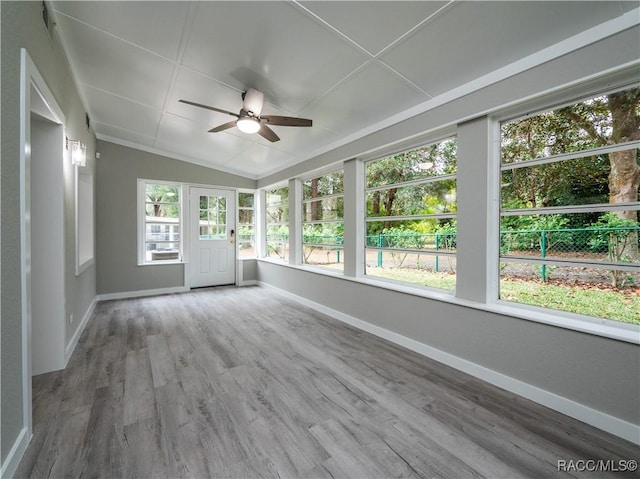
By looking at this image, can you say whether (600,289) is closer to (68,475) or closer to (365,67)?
(365,67)

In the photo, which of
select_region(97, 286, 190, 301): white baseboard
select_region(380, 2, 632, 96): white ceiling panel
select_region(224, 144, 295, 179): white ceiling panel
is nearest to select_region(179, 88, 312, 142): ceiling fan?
select_region(380, 2, 632, 96): white ceiling panel

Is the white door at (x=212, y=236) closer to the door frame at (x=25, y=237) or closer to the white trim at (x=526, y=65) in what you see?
the white trim at (x=526, y=65)

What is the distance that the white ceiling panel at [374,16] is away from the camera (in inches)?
66.1

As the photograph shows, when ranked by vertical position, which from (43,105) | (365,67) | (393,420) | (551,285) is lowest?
(393,420)

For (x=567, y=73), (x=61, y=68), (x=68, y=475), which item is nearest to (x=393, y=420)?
(x=68, y=475)

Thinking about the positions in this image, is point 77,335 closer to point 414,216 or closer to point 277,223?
point 277,223

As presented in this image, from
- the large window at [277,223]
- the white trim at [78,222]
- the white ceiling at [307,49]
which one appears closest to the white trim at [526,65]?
the white ceiling at [307,49]

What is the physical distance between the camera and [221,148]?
459cm

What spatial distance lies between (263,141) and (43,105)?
243 cm

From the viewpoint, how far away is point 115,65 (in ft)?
8.50

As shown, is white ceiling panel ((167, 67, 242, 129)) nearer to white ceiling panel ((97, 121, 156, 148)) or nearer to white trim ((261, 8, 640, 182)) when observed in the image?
white ceiling panel ((97, 121, 156, 148))

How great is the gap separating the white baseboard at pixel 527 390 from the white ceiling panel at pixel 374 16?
2641mm

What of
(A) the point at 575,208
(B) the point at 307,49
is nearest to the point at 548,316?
(A) the point at 575,208

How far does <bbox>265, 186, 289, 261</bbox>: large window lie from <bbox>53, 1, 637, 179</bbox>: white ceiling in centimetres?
231
